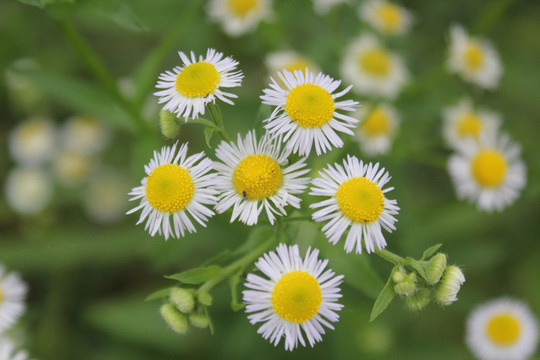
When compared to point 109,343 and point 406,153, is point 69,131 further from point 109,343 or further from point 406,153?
point 406,153

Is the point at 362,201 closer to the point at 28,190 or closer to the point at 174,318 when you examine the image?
the point at 174,318

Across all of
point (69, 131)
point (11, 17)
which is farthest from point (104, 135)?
point (11, 17)

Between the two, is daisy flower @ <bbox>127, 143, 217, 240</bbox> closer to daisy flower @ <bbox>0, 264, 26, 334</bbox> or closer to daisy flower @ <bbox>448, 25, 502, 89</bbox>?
daisy flower @ <bbox>0, 264, 26, 334</bbox>

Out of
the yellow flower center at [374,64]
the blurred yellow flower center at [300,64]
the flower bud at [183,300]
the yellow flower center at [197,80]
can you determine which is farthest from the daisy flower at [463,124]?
the flower bud at [183,300]

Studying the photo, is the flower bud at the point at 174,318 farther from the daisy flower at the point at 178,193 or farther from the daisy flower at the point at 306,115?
the daisy flower at the point at 306,115

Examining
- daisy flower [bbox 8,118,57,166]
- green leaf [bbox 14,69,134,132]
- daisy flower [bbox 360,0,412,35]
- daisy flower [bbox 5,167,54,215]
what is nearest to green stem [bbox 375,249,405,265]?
green leaf [bbox 14,69,134,132]
